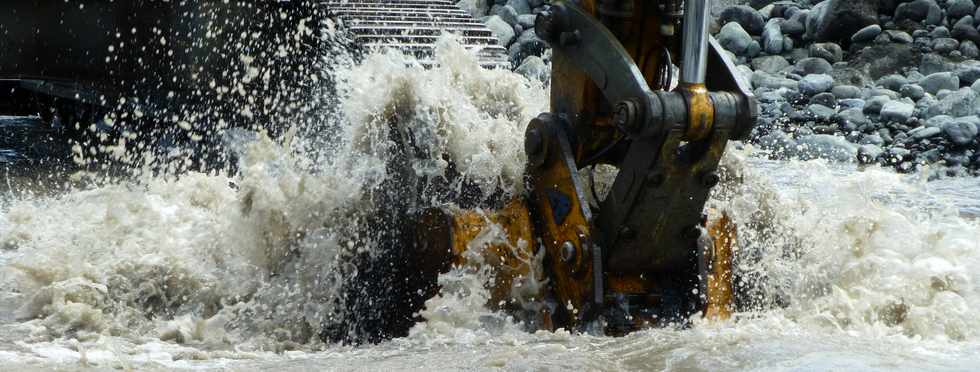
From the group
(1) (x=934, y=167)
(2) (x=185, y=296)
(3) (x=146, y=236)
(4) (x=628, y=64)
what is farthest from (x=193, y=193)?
(1) (x=934, y=167)

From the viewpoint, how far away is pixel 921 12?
14477 millimetres

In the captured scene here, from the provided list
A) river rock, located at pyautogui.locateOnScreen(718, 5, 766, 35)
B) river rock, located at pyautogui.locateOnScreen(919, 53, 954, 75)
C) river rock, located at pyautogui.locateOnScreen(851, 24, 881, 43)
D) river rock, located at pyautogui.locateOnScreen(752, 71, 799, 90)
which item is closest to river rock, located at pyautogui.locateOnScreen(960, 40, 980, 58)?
river rock, located at pyautogui.locateOnScreen(919, 53, 954, 75)

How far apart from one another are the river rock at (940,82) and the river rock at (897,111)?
104cm

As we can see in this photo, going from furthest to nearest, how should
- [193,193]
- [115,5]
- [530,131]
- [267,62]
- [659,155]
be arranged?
[115,5] < [267,62] < [193,193] < [530,131] < [659,155]

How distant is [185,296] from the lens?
17.9 feet

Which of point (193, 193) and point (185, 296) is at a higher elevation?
point (193, 193)

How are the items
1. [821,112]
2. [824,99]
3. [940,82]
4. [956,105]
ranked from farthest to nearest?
[940,82]
[824,99]
[821,112]
[956,105]

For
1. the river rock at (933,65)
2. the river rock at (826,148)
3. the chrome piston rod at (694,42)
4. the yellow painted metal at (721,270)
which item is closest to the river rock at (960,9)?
the river rock at (933,65)

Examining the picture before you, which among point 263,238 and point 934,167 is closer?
point 263,238

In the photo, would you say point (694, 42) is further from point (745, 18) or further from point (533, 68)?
point (745, 18)

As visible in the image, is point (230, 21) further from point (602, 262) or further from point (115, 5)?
point (602, 262)

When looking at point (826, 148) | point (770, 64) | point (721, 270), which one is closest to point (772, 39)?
point (770, 64)

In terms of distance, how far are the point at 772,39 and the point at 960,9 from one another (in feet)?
6.23

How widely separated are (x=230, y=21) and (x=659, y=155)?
4317 mm
